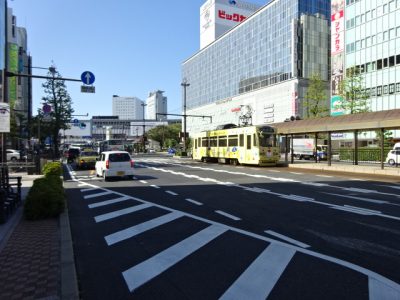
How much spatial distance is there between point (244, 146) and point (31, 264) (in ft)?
97.6

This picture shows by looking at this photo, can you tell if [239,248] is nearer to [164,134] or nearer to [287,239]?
[287,239]

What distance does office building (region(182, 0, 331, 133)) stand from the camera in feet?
280

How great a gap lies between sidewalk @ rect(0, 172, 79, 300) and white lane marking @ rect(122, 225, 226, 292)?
786 millimetres

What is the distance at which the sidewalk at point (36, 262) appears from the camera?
4.96 meters

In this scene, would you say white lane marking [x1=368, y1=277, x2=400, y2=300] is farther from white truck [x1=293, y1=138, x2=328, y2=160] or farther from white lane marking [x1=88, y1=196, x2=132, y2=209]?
white truck [x1=293, y1=138, x2=328, y2=160]

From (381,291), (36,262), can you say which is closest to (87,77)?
(36,262)

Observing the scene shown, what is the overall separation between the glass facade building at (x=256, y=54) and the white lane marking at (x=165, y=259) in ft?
266

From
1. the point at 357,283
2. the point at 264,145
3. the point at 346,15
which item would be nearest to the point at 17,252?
the point at 357,283

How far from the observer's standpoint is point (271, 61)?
93.1 meters

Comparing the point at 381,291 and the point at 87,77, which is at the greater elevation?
the point at 87,77

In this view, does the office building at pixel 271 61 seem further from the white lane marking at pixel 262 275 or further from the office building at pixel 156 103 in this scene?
the white lane marking at pixel 262 275

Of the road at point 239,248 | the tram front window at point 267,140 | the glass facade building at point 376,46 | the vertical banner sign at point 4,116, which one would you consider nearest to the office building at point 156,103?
the glass facade building at point 376,46

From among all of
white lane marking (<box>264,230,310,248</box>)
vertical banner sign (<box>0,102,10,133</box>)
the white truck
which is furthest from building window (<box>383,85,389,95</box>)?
white lane marking (<box>264,230,310,248</box>)

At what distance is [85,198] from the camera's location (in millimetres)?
14844
